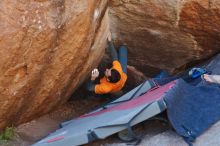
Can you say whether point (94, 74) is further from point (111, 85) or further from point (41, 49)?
point (41, 49)

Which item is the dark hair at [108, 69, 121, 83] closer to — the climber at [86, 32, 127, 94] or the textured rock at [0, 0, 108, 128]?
the climber at [86, 32, 127, 94]

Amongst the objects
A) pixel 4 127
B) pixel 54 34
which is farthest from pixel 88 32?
pixel 4 127

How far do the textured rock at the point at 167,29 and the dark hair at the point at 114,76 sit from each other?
548mm

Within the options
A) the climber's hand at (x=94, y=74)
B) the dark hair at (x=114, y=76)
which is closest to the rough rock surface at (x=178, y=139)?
the dark hair at (x=114, y=76)

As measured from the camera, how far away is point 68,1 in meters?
4.57

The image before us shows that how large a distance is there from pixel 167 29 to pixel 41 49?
1.87m

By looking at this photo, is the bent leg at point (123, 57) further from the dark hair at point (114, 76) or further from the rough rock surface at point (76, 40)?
the dark hair at point (114, 76)

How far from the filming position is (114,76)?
18.7 feet

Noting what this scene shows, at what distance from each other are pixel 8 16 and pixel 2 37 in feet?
0.67

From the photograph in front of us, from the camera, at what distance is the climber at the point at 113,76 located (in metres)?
5.75

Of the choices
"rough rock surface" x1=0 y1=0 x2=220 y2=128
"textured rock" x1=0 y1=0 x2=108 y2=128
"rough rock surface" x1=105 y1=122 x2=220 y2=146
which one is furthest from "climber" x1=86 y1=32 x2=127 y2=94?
"rough rock surface" x1=105 y1=122 x2=220 y2=146

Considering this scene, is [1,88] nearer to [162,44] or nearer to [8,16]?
[8,16]

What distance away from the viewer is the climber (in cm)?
575

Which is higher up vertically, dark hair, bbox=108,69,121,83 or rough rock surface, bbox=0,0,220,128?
rough rock surface, bbox=0,0,220,128
